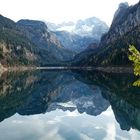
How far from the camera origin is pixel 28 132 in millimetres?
50844

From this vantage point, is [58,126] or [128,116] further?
[128,116]

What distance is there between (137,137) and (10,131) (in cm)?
1626

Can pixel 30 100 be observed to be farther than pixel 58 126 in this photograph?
Yes

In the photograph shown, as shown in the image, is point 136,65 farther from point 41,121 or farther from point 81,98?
point 81,98

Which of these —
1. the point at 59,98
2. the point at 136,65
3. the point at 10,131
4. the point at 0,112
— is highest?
the point at 136,65

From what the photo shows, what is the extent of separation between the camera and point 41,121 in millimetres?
63438

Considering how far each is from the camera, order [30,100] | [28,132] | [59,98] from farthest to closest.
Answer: [59,98] → [30,100] → [28,132]

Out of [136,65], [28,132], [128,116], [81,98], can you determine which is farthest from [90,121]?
[81,98]

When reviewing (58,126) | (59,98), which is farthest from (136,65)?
(59,98)

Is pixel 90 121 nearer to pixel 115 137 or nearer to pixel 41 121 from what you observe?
pixel 41 121

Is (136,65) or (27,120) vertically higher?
(136,65)

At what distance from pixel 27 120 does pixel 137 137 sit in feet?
72.9

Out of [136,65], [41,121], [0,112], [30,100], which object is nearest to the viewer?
[136,65]

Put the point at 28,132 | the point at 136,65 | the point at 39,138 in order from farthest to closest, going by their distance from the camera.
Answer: the point at 28,132, the point at 39,138, the point at 136,65
